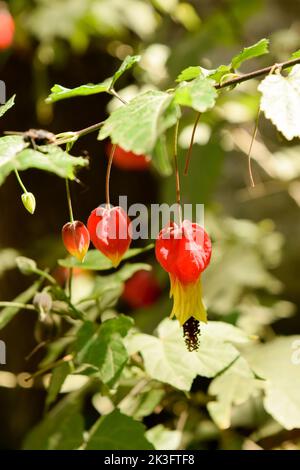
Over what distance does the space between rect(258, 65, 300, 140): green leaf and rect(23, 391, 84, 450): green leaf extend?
0.59 metres

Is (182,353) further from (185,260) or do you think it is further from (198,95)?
(198,95)

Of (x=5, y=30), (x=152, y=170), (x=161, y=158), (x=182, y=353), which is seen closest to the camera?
(x=161, y=158)

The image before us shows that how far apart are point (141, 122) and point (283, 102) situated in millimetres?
166

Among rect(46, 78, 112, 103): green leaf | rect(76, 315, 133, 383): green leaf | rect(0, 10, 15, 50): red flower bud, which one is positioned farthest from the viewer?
rect(0, 10, 15, 50): red flower bud

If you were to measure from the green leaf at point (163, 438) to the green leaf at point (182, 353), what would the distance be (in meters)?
0.18

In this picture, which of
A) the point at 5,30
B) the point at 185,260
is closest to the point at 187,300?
the point at 185,260

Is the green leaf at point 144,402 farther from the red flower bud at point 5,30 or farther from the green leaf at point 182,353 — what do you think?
the red flower bud at point 5,30

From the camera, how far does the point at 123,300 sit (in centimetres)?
206

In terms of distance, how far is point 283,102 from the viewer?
662 mm

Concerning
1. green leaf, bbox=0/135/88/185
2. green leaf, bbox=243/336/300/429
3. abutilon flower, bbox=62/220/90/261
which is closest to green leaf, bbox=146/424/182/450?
green leaf, bbox=243/336/300/429

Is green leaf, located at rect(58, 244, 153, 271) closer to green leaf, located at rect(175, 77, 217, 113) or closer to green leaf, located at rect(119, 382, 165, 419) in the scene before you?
green leaf, located at rect(119, 382, 165, 419)

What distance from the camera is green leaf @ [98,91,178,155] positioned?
0.55 m

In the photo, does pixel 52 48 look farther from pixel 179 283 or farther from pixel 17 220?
pixel 179 283

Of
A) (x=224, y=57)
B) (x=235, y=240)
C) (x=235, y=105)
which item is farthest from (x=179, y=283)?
(x=224, y=57)
